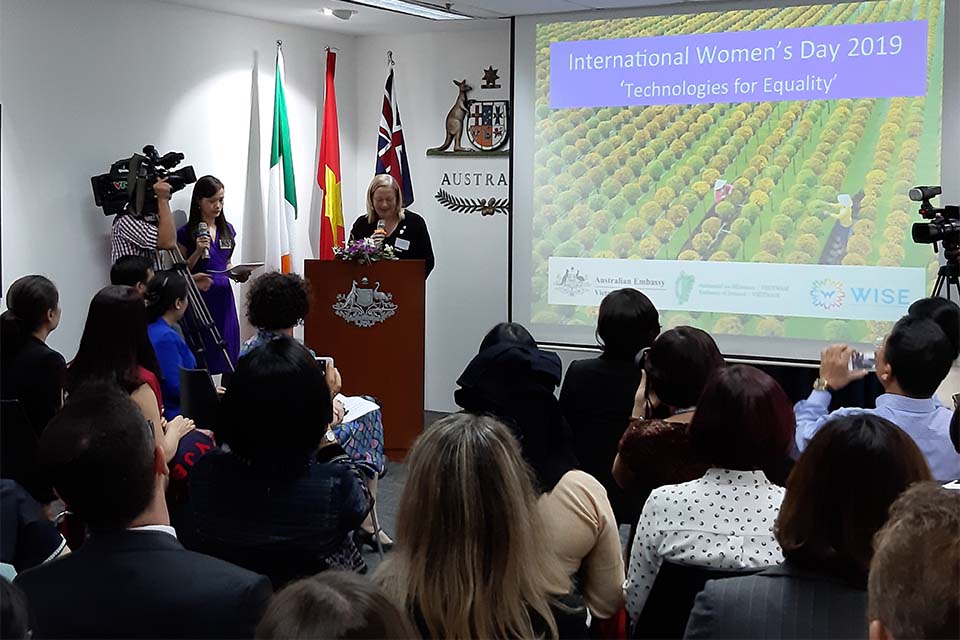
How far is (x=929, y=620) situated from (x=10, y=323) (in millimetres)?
3374

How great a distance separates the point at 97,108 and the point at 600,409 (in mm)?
3956

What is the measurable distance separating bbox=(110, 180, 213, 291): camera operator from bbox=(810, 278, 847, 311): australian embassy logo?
3.54 meters

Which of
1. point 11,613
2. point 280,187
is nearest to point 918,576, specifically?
point 11,613

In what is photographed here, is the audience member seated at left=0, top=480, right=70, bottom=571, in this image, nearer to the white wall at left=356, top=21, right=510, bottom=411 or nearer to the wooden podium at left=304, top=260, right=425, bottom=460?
the wooden podium at left=304, top=260, right=425, bottom=460

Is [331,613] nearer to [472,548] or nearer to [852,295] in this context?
[472,548]

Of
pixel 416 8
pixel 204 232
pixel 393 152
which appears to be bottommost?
pixel 204 232

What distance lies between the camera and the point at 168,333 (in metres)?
4.25

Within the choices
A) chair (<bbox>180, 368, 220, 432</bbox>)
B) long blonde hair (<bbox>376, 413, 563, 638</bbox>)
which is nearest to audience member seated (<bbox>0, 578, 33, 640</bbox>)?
long blonde hair (<bbox>376, 413, 563, 638</bbox>)

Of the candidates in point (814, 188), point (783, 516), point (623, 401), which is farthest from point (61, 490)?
point (814, 188)

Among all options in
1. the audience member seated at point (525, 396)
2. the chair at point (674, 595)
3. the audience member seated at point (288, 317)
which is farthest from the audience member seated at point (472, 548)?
the audience member seated at point (288, 317)

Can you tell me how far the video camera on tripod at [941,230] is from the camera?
4953 millimetres

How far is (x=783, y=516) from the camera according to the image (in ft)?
5.78

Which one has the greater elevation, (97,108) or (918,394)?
(97,108)

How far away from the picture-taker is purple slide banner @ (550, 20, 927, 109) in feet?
18.0
